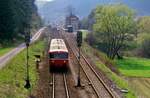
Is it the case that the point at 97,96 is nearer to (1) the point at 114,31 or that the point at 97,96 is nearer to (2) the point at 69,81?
(2) the point at 69,81

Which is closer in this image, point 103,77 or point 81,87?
point 81,87

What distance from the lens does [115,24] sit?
87.0m

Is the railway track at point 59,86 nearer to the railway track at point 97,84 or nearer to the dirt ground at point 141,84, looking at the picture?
the railway track at point 97,84

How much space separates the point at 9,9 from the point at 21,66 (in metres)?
32.0

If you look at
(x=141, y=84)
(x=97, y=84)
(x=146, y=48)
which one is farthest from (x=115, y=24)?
(x=97, y=84)

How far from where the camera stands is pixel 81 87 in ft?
104

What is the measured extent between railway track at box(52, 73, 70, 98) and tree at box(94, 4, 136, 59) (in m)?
49.8

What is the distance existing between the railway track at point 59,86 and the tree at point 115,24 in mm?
49783

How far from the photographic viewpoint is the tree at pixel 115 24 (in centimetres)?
8638

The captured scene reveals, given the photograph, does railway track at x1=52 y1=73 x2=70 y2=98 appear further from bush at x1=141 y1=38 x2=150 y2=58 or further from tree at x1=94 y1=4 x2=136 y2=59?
bush at x1=141 y1=38 x2=150 y2=58

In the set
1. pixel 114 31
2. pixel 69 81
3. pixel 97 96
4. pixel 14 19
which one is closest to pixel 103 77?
pixel 69 81

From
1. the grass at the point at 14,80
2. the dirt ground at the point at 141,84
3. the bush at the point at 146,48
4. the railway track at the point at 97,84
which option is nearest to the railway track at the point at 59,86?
the grass at the point at 14,80

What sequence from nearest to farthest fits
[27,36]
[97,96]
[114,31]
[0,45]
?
1. [97,96]
2. [27,36]
3. [0,45]
4. [114,31]

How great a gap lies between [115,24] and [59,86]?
56517 millimetres
